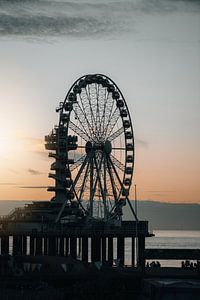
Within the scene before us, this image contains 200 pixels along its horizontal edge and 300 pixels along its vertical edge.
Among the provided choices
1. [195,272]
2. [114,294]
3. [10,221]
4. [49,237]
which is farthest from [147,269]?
[10,221]

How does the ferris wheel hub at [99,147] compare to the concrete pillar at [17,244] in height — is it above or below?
above

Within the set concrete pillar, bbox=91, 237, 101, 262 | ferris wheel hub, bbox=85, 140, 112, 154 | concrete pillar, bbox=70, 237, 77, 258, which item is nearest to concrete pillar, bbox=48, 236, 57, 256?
concrete pillar, bbox=70, 237, 77, 258

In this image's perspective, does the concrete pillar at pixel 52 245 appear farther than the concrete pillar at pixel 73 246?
No

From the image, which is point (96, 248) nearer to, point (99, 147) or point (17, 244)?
point (17, 244)

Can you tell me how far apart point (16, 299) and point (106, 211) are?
4359 cm

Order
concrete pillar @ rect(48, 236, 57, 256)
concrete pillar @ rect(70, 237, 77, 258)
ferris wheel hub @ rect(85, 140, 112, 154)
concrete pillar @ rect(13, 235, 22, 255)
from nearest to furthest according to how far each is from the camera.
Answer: concrete pillar @ rect(48, 236, 57, 256) → ferris wheel hub @ rect(85, 140, 112, 154) → concrete pillar @ rect(70, 237, 77, 258) → concrete pillar @ rect(13, 235, 22, 255)

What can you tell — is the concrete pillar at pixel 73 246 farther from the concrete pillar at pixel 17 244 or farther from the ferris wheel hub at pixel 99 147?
the ferris wheel hub at pixel 99 147

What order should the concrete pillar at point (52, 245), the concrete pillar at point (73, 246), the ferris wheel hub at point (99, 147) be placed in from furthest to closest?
→ the concrete pillar at point (73, 246) → the ferris wheel hub at point (99, 147) → the concrete pillar at point (52, 245)

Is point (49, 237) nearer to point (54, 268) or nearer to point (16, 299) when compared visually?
point (54, 268)

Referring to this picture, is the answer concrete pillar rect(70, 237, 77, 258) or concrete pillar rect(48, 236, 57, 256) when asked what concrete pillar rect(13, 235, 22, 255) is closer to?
concrete pillar rect(48, 236, 57, 256)

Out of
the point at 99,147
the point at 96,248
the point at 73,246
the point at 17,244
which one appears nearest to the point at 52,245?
the point at 73,246

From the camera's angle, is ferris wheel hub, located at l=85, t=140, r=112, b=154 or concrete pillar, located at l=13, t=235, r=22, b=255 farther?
concrete pillar, located at l=13, t=235, r=22, b=255

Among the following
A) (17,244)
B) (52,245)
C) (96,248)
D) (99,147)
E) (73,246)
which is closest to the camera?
(99,147)

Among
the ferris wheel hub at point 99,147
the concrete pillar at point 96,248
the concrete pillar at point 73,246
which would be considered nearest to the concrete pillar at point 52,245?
the concrete pillar at point 73,246
